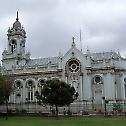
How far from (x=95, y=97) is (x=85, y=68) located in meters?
8.79

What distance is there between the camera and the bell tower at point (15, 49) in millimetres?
108250

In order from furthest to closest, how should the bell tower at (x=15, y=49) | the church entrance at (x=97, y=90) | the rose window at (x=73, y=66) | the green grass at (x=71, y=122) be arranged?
the bell tower at (x=15, y=49) < the rose window at (x=73, y=66) < the church entrance at (x=97, y=90) < the green grass at (x=71, y=122)

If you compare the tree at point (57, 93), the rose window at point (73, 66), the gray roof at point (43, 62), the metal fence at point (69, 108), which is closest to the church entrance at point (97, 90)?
the metal fence at point (69, 108)

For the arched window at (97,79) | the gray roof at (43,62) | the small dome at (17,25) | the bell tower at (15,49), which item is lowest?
the arched window at (97,79)

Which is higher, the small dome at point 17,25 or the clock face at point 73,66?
the small dome at point 17,25

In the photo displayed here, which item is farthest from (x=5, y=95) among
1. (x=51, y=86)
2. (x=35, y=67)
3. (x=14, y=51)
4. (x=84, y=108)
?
(x=14, y=51)

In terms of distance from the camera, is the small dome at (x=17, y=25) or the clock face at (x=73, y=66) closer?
the clock face at (x=73, y=66)

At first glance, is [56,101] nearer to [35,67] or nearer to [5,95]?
[5,95]

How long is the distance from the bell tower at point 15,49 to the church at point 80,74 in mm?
370

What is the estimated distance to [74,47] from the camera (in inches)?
3693

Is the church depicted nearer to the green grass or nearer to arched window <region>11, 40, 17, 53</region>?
arched window <region>11, 40, 17, 53</region>

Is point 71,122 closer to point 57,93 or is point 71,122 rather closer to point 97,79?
point 57,93

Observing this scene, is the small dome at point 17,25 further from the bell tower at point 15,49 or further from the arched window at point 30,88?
the arched window at point 30,88

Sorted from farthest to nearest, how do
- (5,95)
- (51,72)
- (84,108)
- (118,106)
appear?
(51,72), (84,108), (118,106), (5,95)
